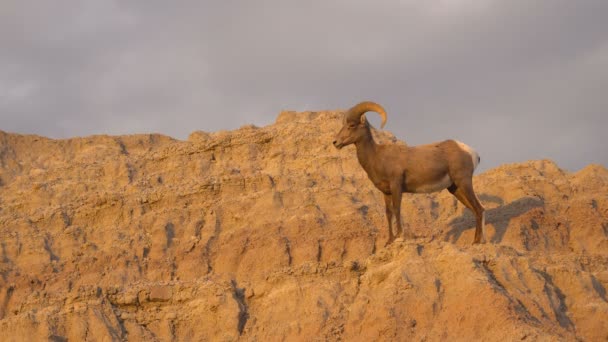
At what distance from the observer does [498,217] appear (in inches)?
1008

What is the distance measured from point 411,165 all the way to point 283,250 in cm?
360

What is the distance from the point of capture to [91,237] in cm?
2631

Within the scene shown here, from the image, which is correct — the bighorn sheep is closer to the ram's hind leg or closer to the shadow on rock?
the ram's hind leg

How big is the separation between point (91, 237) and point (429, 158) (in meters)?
8.56

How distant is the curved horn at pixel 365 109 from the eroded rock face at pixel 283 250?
264 centimetres

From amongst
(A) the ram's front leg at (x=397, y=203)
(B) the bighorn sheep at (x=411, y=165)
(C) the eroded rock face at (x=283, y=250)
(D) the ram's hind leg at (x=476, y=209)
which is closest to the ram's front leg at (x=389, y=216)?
(B) the bighorn sheep at (x=411, y=165)

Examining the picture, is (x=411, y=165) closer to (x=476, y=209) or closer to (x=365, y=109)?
(x=365, y=109)

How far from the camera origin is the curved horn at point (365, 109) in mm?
23562

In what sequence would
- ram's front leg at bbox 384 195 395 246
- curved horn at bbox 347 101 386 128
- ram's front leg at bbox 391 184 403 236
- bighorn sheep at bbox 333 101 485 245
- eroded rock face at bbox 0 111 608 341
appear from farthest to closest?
1. curved horn at bbox 347 101 386 128
2. bighorn sheep at bbox 333 101 485 245
3. ram's front leg at bbox 384 195 395 246
4. ram's front leg at bbox 391 184 403 236
5. eroded rock face at bbox 0 111 608 341

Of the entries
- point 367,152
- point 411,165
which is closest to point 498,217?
point 411,165

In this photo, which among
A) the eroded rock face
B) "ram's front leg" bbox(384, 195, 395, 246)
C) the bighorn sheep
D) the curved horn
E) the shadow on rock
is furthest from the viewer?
the shadow on rock

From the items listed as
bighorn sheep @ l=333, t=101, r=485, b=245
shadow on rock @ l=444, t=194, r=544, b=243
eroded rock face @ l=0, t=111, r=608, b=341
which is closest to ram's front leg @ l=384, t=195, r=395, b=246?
bighorn sheep @ l=333, t=101, r=485, b=245

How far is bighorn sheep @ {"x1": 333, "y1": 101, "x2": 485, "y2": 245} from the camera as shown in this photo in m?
23.4

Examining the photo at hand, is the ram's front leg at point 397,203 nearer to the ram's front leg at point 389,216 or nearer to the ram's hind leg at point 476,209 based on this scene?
the ram's front leg at point 389,216
